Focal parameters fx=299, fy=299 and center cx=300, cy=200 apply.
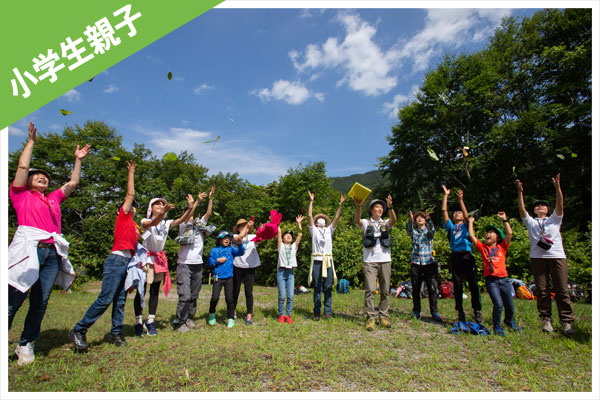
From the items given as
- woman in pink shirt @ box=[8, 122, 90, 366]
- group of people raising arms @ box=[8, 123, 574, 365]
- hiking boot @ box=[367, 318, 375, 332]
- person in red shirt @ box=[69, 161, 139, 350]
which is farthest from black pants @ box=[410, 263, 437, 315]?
woman in pink shirt @ box=[8, 122, 90, 366]

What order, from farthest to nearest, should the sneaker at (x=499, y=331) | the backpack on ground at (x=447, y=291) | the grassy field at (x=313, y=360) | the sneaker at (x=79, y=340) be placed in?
the backpack on ground at (x=447, y=291), the sneaker at (x=499, y=331), the sneaker at (x=79, y=340), the grassy field at (x=313, y=360)

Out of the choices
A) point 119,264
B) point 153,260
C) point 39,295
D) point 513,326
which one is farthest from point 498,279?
point 39,295

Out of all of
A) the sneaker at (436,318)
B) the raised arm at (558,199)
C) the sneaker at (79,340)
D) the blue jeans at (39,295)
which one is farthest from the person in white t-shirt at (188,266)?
the raised arm at (558,199)

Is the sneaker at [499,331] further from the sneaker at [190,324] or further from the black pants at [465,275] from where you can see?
the sneaker at [190,324]

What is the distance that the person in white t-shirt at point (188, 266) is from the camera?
5.30 meters

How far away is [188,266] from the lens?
5.45 metres

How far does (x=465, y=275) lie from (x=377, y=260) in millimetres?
1608

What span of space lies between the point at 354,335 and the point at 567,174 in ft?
62.3

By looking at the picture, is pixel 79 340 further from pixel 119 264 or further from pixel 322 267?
pixel 322 267

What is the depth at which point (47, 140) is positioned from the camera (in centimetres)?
2611

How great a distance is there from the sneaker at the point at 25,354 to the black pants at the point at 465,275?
635 centimetres

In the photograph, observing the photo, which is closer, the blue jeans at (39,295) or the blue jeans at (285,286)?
the blue jeans at (39,295)

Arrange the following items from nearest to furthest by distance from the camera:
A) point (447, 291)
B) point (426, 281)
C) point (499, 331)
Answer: point (499, 331)
point (426, 281)
point (447, 291)

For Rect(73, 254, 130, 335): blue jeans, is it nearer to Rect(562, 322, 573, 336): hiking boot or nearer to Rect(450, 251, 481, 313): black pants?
Rect(450, 251, 481, 313): black pants
